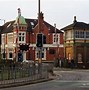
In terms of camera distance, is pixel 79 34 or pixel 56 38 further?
pixel 56 38

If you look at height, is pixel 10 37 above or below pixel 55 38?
above

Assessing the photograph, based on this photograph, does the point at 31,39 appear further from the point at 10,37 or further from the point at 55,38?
the point at 55,38

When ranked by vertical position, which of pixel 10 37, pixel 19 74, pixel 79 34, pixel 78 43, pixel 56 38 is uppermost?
pixel 10 37

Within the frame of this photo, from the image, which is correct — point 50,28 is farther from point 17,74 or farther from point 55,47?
point 17,74

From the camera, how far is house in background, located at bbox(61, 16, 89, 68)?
77562 millimetres

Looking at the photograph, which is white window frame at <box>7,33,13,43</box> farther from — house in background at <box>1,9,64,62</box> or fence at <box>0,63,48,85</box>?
fence at <box>0,63,48,85</box>

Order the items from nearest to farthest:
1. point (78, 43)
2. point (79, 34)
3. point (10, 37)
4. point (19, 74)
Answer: point (19, 74) → point (78, 43) → point (79, 34) → point (10, 37)

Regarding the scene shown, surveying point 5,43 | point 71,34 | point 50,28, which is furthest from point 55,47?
point 71,34

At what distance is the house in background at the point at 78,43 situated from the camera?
77562 mm

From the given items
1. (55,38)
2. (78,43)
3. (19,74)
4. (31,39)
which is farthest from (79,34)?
(19,74)

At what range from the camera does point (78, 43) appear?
78.3 m

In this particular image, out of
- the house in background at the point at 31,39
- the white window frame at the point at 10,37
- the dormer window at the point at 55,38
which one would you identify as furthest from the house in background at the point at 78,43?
the white window frame at the point at 10,37

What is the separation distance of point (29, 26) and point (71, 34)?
67.1 feet

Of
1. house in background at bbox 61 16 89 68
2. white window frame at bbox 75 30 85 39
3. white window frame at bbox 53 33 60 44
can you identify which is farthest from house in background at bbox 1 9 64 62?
white window frame at bbox 75 30 85 39
